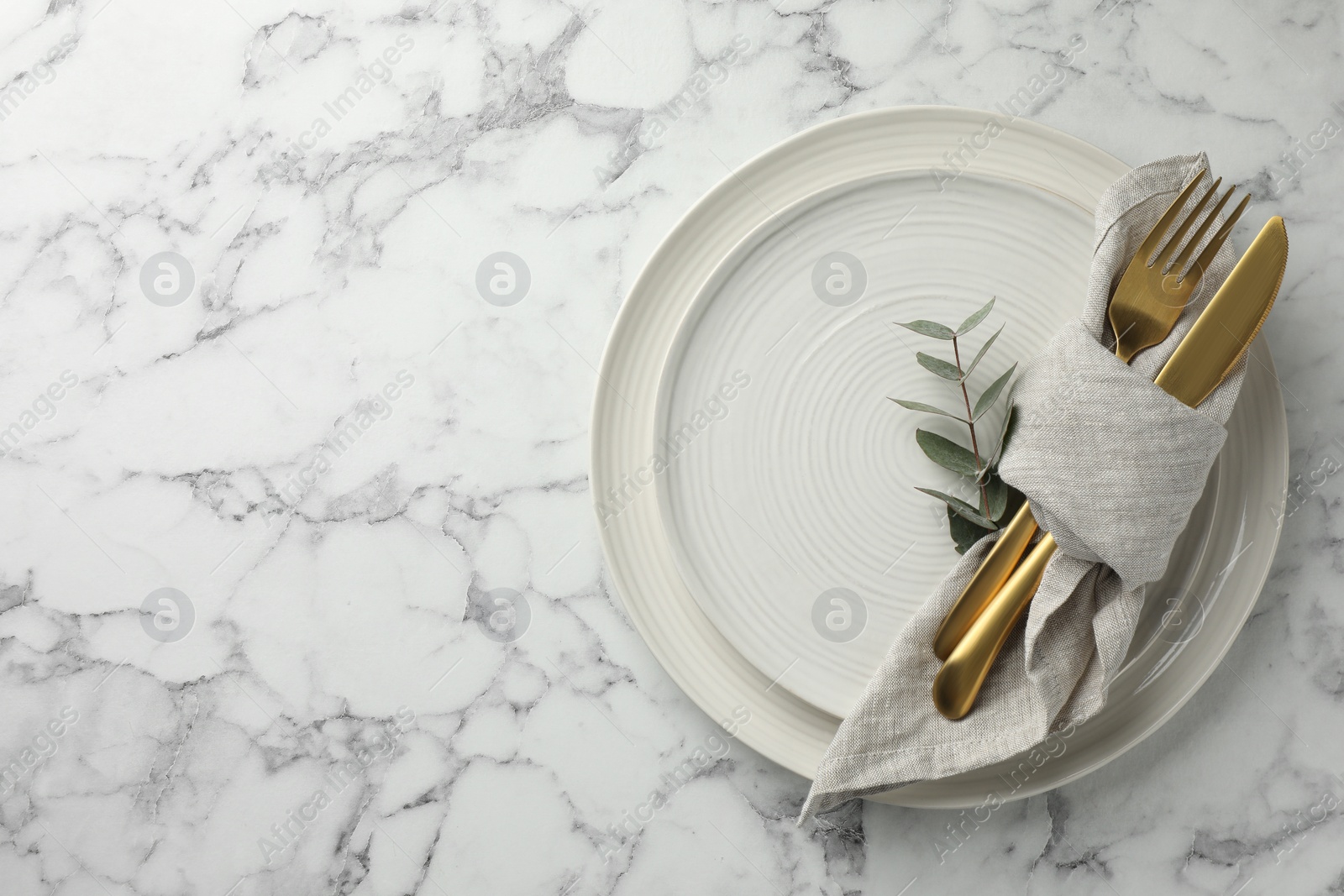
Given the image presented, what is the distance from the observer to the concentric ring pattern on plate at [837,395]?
27.1 inches

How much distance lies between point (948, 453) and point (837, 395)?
0.10 metres

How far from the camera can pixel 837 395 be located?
0.70 meters

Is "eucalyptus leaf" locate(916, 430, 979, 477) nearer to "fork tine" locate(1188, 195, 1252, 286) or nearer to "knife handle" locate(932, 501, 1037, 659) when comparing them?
"knife handle" locate(932, 501, 1037, 659)

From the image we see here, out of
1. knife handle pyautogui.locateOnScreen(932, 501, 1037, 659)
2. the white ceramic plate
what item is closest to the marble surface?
the white ceramic plate

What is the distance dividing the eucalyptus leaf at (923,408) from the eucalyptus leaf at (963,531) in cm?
8

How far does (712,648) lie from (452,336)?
375 mm

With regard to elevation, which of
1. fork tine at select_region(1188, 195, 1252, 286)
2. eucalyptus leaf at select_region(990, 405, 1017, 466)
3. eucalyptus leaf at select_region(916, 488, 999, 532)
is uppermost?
fork tine at select_region(1188, 195, 1252, 286)

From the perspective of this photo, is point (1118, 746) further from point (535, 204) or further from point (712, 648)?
point (535, 204)

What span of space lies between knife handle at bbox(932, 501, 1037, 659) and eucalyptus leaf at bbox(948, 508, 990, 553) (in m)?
0.02

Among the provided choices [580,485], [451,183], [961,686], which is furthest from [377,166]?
[961,686]

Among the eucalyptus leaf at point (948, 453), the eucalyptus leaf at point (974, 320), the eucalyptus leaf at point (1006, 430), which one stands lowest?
the eucalyptus leaf at point (948, 453)

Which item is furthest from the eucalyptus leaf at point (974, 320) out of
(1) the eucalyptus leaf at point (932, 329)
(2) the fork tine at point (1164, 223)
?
(2) the fork tine at point (1164, 223)

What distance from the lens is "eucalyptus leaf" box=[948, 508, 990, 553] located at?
67 cm

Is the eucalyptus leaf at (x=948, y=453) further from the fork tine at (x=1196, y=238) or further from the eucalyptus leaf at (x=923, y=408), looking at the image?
the fork tine at (x=1196, y=238)
